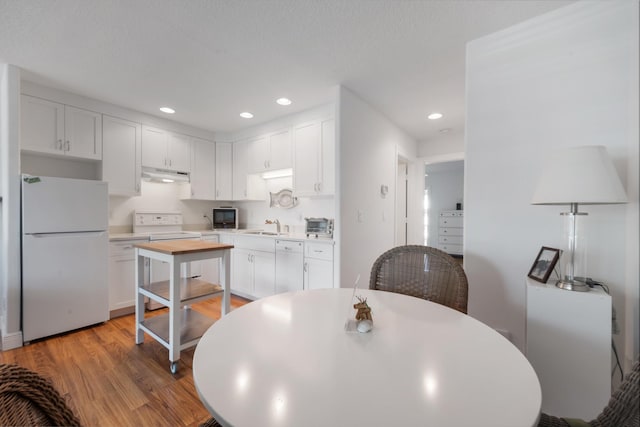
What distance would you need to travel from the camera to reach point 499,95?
1806mm

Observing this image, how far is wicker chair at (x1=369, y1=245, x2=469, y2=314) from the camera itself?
1.35 m

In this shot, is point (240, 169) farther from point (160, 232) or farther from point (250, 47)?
point (250, 47)

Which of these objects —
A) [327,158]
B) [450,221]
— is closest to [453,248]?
[450,221]

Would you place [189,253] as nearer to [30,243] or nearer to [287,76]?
[30,243]

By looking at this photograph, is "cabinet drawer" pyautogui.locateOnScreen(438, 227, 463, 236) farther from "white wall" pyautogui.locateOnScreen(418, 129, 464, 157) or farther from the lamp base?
the lamp base

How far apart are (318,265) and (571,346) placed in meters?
1.94

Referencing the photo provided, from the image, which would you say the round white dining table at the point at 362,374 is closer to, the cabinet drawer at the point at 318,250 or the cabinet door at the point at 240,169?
the cabinet drawer at the point at 318,250

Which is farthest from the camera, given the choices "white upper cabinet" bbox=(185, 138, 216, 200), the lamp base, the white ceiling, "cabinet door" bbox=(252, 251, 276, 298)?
"white upper cabinet" bbox=(185, 138, 216, 200)

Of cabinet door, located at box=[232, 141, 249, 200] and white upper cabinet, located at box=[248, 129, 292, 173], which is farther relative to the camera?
cabinet door, located at box=[232, 141, 249, 200]

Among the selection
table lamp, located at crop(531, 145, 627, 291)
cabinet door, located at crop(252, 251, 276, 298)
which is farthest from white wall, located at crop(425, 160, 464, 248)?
table lamp, located at crop(531, 145, 627, 291)

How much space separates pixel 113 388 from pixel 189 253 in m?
0.97

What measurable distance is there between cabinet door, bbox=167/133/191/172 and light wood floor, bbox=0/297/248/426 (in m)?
2.12

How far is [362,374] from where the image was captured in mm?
656

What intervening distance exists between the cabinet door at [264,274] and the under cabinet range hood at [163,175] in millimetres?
1556
